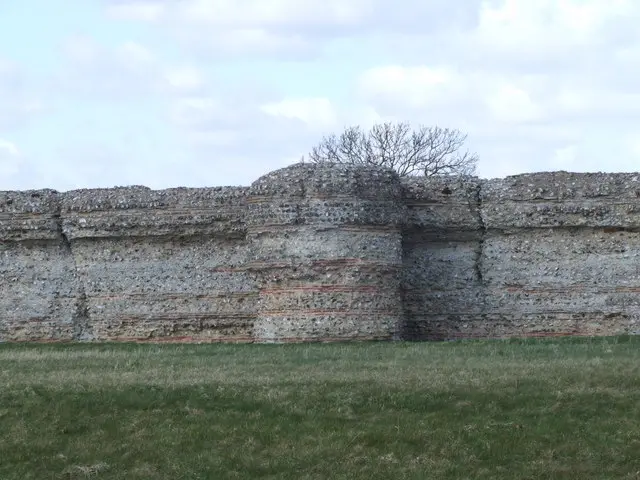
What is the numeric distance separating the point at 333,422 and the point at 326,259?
714 cm

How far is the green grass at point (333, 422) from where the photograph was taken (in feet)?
46.3

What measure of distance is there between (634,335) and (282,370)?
22.6 ft

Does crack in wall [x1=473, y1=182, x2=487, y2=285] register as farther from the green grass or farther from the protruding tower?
the green grass

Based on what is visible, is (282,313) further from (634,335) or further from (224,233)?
(634,335)

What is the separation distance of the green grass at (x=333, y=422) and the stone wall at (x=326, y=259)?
4.59 m

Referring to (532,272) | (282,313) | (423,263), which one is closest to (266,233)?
(282,313)

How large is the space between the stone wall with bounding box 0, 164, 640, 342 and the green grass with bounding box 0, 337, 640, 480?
15.1 feet

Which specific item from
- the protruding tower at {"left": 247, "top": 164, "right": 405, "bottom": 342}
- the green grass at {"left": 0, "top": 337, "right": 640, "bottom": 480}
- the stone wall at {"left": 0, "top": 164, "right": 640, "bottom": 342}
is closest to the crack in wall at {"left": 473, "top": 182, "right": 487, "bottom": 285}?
the stone wall at {"left": 0, "top": 164, "right": 640, "bottom": 342}

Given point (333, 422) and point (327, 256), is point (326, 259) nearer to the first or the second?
point (327, 256)

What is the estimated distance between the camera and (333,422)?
1496 cm

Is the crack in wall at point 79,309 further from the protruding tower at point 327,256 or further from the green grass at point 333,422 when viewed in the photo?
the green grass at point 333,422

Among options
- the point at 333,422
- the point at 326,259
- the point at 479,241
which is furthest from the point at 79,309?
the point at 333,422

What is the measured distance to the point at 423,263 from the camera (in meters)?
23.5

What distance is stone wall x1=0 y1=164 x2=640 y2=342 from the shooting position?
22.0 meters
